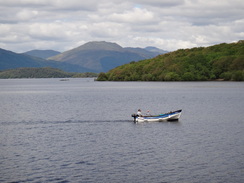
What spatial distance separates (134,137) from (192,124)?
20.6m

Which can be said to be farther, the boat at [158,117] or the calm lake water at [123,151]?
the boat at [158,117]

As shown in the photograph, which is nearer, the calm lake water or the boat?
the calm lake water

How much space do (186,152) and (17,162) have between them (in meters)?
24.0

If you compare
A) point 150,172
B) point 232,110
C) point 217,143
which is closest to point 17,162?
point 150,172

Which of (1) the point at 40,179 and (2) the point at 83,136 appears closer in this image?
(1) the point at 40,179

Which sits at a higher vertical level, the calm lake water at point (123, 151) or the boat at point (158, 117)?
the boat at point (158, 117)

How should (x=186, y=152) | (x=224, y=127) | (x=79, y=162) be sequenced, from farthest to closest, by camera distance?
(x=224, y=127)
(x=186, y=152)
(x=79, y=162)

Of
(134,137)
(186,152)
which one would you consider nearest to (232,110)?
(134,137)

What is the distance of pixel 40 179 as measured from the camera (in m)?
40.9

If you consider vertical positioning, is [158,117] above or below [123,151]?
above

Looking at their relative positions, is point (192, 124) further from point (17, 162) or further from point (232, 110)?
point (17, 162)

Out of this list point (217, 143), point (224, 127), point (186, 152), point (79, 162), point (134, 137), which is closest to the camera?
point (79, 162)

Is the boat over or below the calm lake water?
over

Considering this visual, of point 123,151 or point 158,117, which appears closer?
point 123,151
